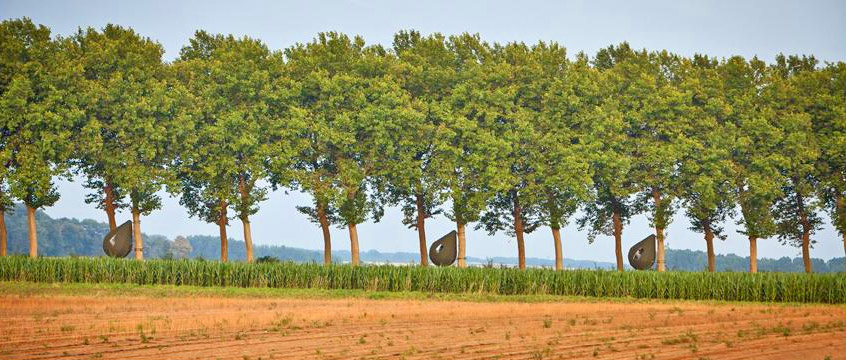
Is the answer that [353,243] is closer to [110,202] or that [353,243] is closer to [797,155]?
[110,202]

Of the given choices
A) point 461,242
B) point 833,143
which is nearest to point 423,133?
point 461,242

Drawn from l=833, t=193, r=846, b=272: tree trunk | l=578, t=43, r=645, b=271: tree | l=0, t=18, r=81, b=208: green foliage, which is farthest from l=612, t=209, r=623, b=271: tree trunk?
l=0, t=18, r=81, b=208: green foliage

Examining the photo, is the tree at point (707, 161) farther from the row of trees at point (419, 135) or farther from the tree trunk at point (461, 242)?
the tree trunk at point (461, 242)

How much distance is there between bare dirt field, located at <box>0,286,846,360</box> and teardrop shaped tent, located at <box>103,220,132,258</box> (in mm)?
18127

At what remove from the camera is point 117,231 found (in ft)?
180

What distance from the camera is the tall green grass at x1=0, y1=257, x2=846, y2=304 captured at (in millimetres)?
43219

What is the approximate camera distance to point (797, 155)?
61.0 metres

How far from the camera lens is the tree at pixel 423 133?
59.3 m

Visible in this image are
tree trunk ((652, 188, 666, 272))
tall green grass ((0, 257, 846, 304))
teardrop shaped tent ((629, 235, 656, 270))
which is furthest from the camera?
tree trunk ((652, 188, 666, 272))

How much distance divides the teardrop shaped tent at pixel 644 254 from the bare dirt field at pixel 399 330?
63.5ft

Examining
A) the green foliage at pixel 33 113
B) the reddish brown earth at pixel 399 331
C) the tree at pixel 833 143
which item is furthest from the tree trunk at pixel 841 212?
the green foliage at pixel 33 113

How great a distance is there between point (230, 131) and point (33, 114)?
11205 millimetres

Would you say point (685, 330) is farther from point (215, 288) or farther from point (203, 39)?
point (203, 39)

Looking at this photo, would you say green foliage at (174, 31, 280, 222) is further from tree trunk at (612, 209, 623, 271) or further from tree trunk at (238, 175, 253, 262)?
tree trunk at (612, 209, 623, 271)
